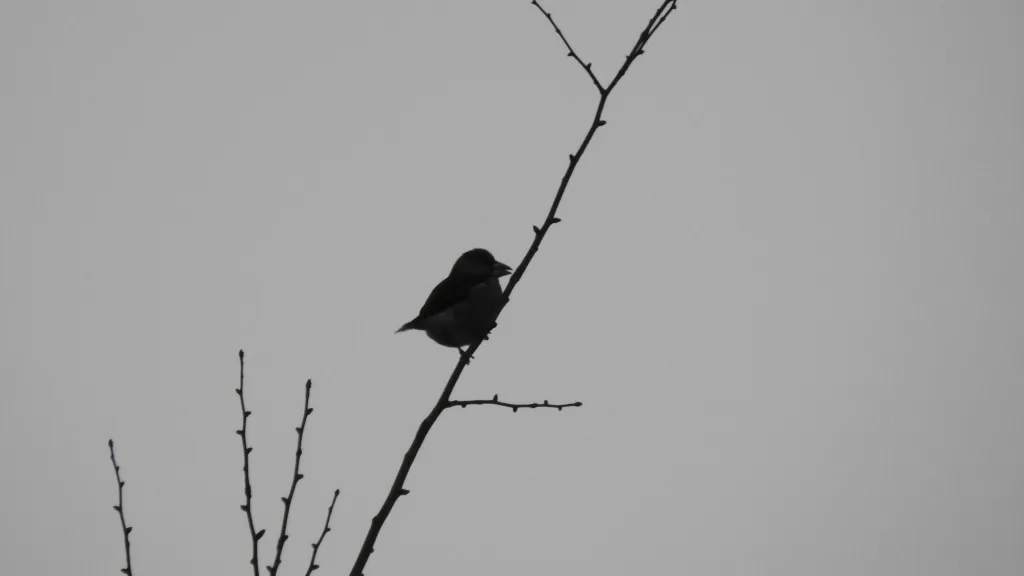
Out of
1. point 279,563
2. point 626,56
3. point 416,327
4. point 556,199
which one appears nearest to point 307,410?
point 279,563

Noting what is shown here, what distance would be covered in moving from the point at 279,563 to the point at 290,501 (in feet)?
0.67

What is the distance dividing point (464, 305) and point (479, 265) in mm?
1052

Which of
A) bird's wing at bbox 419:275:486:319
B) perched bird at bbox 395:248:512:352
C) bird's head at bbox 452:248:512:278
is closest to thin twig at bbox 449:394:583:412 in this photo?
perched bird at bbox 395:248:512:352

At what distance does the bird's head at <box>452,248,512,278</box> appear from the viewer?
6215mm

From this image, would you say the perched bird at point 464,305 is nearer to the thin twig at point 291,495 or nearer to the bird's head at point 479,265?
the bird's head at point 479,265

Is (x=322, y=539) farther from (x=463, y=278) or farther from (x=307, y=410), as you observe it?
(x=463, y=278)

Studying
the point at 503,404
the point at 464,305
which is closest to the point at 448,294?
the point at 464,305

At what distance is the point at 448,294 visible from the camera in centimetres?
570

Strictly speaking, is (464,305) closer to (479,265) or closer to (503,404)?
(479,265)

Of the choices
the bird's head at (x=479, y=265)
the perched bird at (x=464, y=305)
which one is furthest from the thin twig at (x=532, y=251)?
the bird's head at (x=479, y=265)

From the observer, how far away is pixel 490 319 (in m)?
5.19

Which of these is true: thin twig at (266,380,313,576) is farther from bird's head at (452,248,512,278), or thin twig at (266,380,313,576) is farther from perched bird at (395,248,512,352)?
bird's head at (452,248,512,278)

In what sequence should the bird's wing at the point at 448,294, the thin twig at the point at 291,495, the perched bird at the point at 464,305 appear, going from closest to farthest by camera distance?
the thin twig at the point at 291,495 → the perched bird at the point at 464,305 → the bird's wing at the point at 448,294

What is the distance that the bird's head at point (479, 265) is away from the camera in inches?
245
